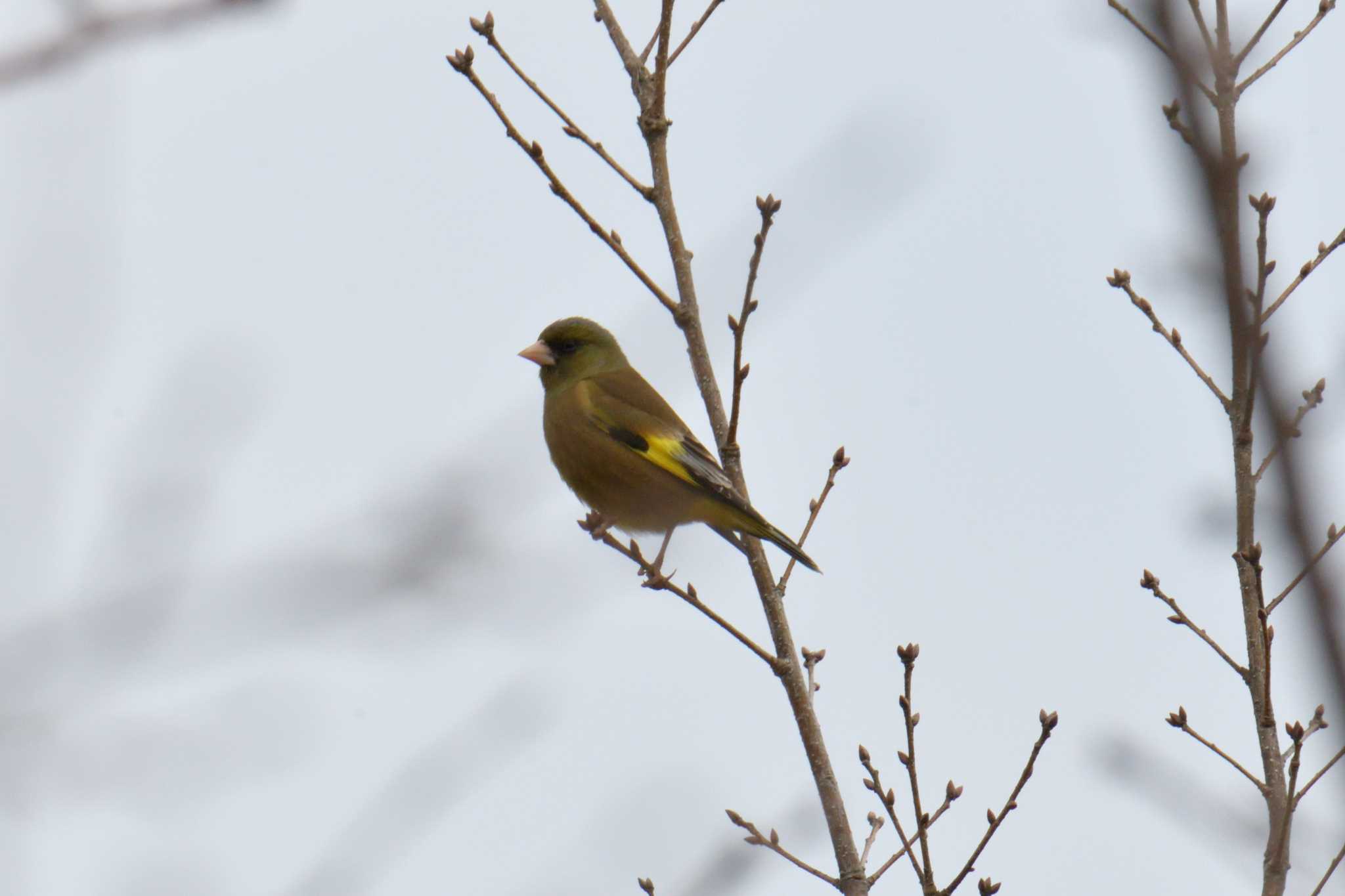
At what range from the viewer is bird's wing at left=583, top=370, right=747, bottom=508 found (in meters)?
6.93

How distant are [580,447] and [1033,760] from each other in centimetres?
334

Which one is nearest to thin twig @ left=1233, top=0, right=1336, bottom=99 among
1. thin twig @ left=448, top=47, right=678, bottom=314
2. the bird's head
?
thin twig @ left=448, top=47, right=678, bottom=314

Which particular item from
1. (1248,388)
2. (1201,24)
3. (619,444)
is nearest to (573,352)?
(619,444)

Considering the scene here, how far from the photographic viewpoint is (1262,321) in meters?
1.71

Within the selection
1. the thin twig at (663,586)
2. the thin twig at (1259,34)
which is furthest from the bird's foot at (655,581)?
the thin twig at (1259,34)

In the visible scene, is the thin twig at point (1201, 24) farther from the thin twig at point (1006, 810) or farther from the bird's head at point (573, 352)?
the bird's head at point (573, 352)

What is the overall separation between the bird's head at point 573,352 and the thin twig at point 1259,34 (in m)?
3.77

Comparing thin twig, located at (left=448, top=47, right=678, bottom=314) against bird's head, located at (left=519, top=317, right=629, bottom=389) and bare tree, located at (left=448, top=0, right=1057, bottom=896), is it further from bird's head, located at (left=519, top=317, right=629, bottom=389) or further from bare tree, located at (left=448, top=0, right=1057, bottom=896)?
bird's head, located at (left=519, top=317, right=629, bottom=389)

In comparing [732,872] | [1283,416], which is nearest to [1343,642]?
[1283,416]

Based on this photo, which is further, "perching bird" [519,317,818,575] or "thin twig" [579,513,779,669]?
"perching bird" [519,317,818,575]

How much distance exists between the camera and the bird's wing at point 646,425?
6.93 m

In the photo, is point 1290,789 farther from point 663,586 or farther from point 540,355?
point 540,355

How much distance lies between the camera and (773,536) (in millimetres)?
5852

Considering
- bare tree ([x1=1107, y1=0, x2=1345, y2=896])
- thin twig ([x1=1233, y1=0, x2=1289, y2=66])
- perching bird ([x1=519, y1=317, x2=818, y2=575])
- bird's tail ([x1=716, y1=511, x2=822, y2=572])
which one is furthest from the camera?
perching bird ([x1=519, y1=317, x2=818, y2=575])
